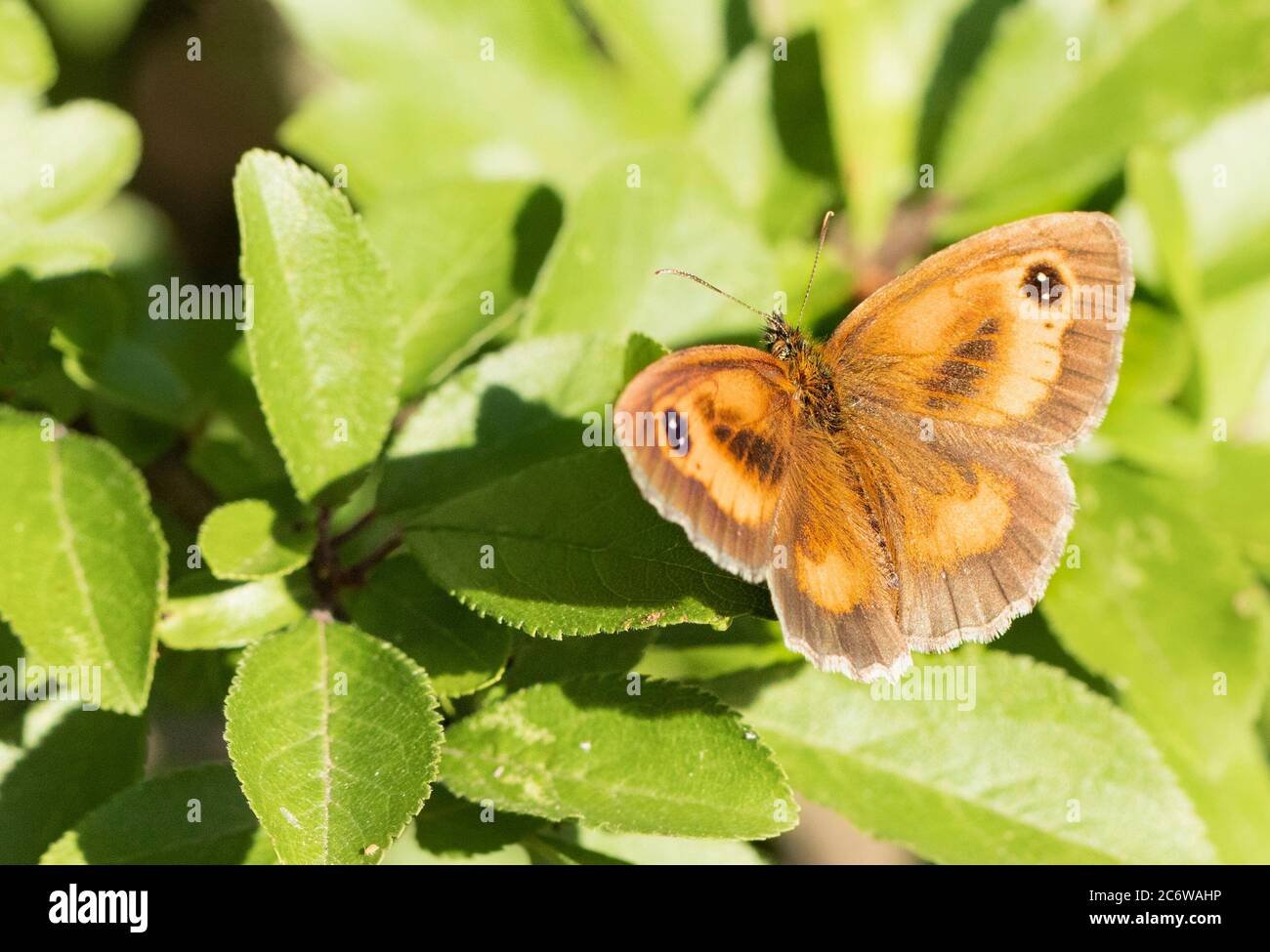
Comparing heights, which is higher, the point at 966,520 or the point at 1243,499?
the point at 1243,499

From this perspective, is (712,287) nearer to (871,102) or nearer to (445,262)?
(445,262)

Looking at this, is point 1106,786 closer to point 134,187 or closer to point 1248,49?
point 1248,49

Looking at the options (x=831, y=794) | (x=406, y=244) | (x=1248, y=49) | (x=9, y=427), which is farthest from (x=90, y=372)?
(x=1248, y=49)

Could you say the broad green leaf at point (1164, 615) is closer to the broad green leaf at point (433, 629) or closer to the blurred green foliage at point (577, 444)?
the blurred green foliage at point (577, 444)

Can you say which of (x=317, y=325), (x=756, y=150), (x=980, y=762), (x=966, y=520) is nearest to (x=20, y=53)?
(x=317, y=325)

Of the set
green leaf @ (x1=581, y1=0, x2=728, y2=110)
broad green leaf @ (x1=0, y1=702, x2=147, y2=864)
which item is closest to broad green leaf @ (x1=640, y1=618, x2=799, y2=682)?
broad green leaf @ (x1=0, y1=702, x2=147, y2=864)

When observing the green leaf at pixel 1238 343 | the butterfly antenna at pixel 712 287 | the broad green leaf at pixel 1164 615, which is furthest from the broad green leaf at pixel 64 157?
the green leaf at pixel 1238 343
